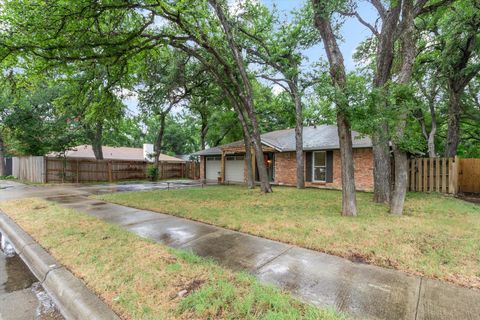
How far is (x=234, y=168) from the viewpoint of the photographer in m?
17.8

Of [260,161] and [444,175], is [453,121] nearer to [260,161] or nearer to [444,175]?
[444,175]

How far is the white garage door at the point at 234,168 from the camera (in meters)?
17.2

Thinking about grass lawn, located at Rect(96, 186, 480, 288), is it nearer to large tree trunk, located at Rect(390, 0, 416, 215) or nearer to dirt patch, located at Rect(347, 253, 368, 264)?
dirt patch, located at Rect(347, 253, 368, 264)

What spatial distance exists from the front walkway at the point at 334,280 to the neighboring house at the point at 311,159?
30.0ft

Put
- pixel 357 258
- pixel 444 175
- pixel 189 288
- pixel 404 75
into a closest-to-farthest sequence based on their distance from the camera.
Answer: pixel 189 288 < pixel 357 258 < pixel 404 75 < pixel 444 175

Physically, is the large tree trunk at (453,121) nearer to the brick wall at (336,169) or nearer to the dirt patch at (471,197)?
the dirt patch at (471,197)

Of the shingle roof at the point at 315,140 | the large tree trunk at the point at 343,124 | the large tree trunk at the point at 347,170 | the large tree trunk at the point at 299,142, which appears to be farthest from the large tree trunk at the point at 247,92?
the large tree trunk at the point at 347,170

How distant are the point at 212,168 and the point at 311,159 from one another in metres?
8.78

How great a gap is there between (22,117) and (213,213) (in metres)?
18.3

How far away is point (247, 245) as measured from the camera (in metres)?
4.18

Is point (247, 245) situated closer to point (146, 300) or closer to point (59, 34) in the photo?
point (146, 300)

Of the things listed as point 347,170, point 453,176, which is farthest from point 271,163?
point 347,170

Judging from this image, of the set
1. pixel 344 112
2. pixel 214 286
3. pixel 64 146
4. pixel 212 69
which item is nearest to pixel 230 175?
pixel 212 69

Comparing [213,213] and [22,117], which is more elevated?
[22,117]
